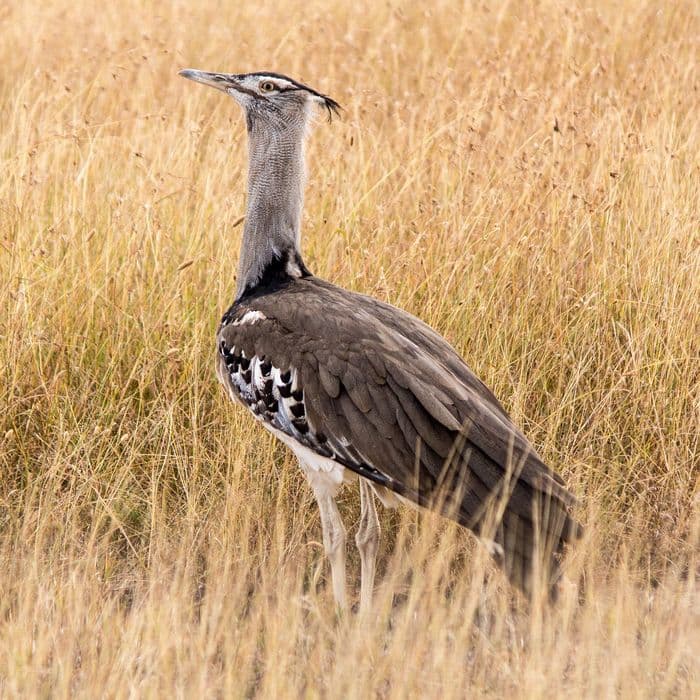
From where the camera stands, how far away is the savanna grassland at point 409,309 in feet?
9.94

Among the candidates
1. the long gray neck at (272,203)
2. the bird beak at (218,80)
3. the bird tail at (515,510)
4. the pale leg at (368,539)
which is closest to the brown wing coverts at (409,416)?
the bird tail at (515,510)

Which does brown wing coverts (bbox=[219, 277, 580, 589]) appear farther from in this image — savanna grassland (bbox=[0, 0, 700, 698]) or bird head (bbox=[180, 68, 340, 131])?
bird head (bbox=[180, 68, 340, 131])

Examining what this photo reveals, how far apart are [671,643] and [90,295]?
2273 millimetres

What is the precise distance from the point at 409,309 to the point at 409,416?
1255mm

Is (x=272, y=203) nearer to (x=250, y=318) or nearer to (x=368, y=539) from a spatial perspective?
(x=250, y=318)

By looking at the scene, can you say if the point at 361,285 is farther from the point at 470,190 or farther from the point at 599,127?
the point at 599,127

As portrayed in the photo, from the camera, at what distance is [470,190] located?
495cm

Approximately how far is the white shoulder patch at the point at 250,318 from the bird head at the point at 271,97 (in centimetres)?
64

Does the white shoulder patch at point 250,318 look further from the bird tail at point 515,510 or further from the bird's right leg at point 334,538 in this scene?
the bird tail at point 515,510

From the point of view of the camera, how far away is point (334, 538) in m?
3.53

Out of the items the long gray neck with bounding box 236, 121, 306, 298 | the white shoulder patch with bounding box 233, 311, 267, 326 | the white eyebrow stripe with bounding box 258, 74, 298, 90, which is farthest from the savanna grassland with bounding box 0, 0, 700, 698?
the white eyebrow stripe with bounding box 258, 74, 298, 90

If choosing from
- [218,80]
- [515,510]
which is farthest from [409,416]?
[218,80]

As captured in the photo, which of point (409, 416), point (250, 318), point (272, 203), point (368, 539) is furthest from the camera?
point (272, 203)

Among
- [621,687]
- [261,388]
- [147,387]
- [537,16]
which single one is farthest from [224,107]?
[621,687]
